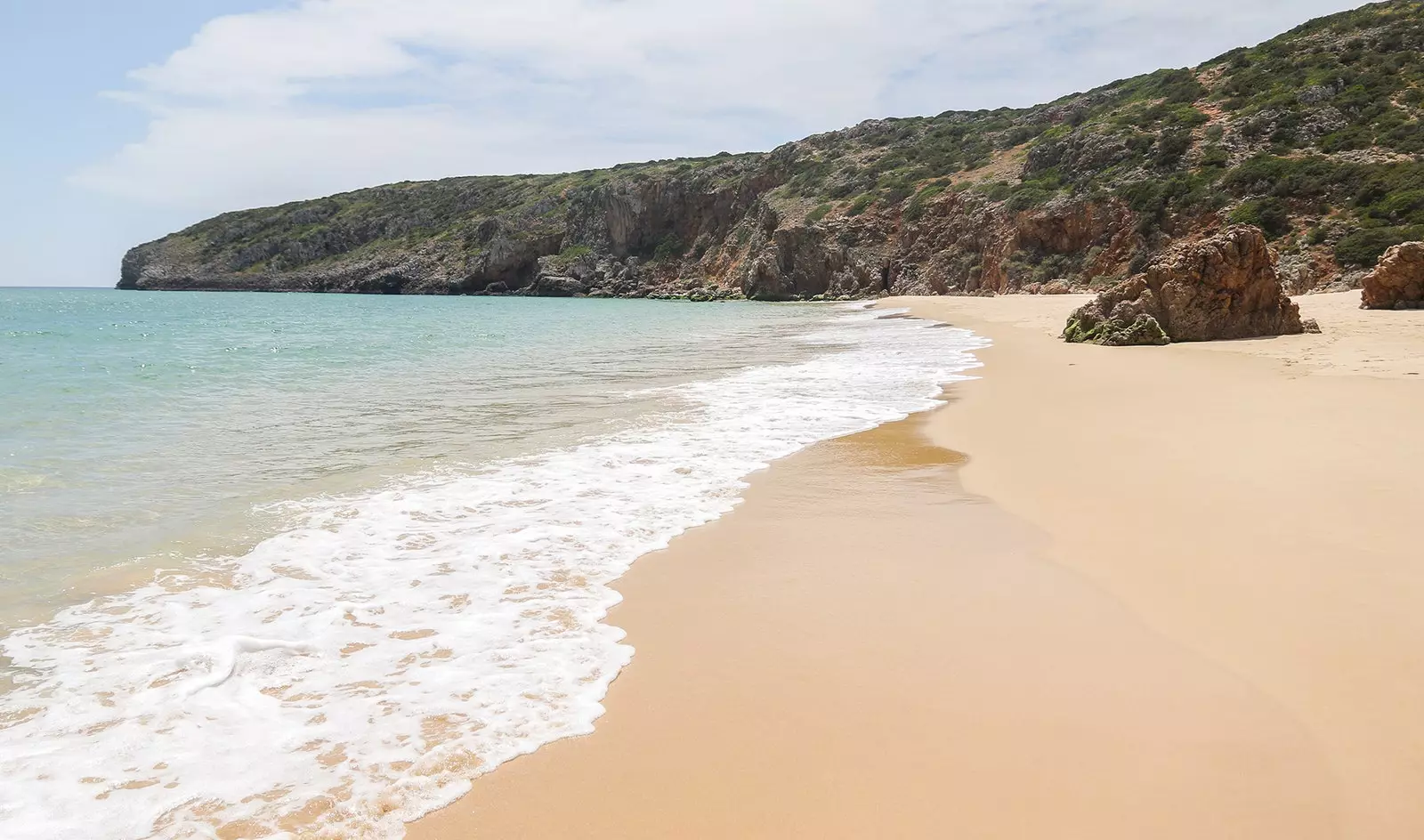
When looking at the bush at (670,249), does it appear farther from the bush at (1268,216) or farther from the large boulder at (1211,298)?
the large boulder at (1211,298)

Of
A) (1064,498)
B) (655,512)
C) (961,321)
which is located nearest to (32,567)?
(655,512)

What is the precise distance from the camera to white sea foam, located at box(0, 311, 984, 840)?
2.23 metres

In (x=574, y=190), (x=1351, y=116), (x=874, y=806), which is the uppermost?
(x=574, y=190)

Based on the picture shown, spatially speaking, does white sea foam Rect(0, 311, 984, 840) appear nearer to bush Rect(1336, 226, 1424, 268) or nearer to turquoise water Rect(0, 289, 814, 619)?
turquoise water Rect(0, 289, 814, 619)

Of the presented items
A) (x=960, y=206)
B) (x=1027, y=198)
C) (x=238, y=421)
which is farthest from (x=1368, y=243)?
(x=238, y=421)

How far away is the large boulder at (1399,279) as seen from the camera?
1453 centimetres

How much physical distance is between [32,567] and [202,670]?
1.88 meters

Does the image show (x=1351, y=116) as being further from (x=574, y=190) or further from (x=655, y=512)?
(x=574, y=190)

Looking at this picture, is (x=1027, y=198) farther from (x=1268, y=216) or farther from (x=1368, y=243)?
(x=1368, y=243)

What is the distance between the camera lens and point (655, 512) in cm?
496

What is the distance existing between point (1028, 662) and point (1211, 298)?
46.1ft

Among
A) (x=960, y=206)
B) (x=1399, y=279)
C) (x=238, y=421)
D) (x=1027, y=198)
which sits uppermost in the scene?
(x=960, y=206)

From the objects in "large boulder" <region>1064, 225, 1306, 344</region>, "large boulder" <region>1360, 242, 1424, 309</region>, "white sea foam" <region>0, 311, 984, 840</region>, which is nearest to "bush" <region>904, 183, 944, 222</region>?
"large boulder" <region>1360, 242, 1424, 309</region>

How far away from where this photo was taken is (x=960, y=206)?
154 ft
